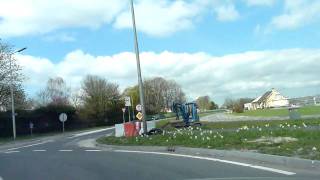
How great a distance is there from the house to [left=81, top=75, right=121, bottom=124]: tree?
5771 centimetres

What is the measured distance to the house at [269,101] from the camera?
5799 inches

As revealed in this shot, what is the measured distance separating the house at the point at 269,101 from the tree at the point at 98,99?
57710 millimetres

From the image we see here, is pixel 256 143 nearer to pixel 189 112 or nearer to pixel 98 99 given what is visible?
pixel 189 112

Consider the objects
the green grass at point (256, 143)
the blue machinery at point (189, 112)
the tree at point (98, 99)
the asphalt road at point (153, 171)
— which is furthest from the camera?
the tree at point (98, 99)

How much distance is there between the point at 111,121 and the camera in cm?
9919

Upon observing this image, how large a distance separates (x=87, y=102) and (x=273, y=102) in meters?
73.9

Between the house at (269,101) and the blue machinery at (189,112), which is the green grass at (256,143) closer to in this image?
the blue machinery at (189,112)

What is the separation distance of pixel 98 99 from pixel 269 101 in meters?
73.9

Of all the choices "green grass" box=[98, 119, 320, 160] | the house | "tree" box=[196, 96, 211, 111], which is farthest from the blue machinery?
"tree" box=[196, 96, 211, 111]

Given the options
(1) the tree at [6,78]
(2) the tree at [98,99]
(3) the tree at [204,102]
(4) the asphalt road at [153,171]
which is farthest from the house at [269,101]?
(4) the asphalt road at [153,171]

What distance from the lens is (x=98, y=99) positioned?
9738cm

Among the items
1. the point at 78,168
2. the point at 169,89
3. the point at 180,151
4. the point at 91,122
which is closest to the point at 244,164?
the point at 78,168

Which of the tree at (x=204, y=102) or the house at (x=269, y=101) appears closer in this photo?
the house at (x=269, y=101)

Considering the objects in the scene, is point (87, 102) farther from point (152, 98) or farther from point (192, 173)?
point (192, 173)
